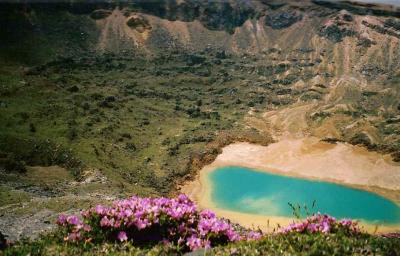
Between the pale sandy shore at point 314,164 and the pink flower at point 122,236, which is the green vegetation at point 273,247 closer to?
the pink flower at point 122,236

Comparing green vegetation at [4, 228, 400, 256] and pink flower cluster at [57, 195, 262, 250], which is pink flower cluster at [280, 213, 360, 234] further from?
pink flower cluster at [57, 195, 262, 250]

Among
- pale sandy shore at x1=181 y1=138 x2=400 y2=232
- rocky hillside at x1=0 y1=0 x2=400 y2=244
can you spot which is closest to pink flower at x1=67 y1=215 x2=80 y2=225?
rocky hillside at x1=0 y1=0 x2=400 y2=244

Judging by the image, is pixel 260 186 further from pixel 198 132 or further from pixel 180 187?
pixel 198 132

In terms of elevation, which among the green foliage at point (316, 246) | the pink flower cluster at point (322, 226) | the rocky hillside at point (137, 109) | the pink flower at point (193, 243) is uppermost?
the green foliage at point (316, 246)

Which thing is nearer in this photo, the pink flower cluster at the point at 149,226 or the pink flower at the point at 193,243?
the pink flower at the point at 193,243

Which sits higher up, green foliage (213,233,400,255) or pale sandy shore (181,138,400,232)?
green foliage (213,233,400,255)

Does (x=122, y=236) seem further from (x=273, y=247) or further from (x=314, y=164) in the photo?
(x=314, y=164)

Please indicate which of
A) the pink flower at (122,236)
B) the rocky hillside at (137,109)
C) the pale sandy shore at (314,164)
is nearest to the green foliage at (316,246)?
the pink flower at (122,236)
